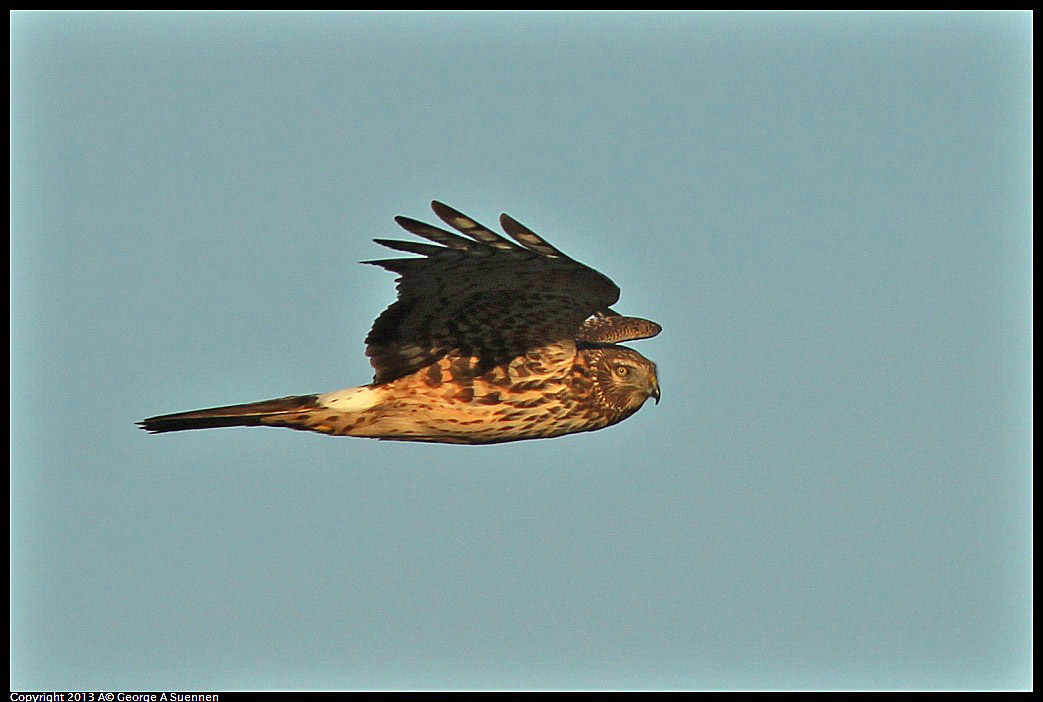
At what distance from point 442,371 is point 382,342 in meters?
0.47

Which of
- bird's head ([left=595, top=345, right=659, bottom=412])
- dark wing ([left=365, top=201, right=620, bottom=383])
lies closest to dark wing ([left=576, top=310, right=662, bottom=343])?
bird's head ([left=595, top=345, right=659, bottom=412])

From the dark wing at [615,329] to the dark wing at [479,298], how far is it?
903mm

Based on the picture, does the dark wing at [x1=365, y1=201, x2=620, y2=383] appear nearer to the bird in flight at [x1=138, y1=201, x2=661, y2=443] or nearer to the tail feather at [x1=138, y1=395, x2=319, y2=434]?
the bird in flight at [x1=138, y1=201, x2=661, y2=443]

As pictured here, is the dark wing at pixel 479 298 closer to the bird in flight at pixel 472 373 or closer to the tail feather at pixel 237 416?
the bird in flight at pixel 472 373

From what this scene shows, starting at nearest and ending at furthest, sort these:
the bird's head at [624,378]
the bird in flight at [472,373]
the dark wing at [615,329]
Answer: the bird in flight at [472,373] → the bird's head at [624,378] → the dark wing at [615,329]

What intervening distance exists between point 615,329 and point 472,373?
5.06 ft

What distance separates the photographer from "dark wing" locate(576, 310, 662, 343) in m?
11.1

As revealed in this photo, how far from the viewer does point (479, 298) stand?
9.69 meters

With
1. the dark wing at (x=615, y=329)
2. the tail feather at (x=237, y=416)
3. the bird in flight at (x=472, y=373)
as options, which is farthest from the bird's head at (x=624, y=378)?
the tail feather at (x=237, y=416)

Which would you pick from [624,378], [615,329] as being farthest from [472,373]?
[615,329]

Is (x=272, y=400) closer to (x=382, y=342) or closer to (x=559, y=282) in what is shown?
(x=382, y=342)

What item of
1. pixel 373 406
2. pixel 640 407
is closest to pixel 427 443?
pixel 373 406

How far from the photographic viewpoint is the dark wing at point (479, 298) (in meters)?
8.95

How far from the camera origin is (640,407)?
1077 centimetres
